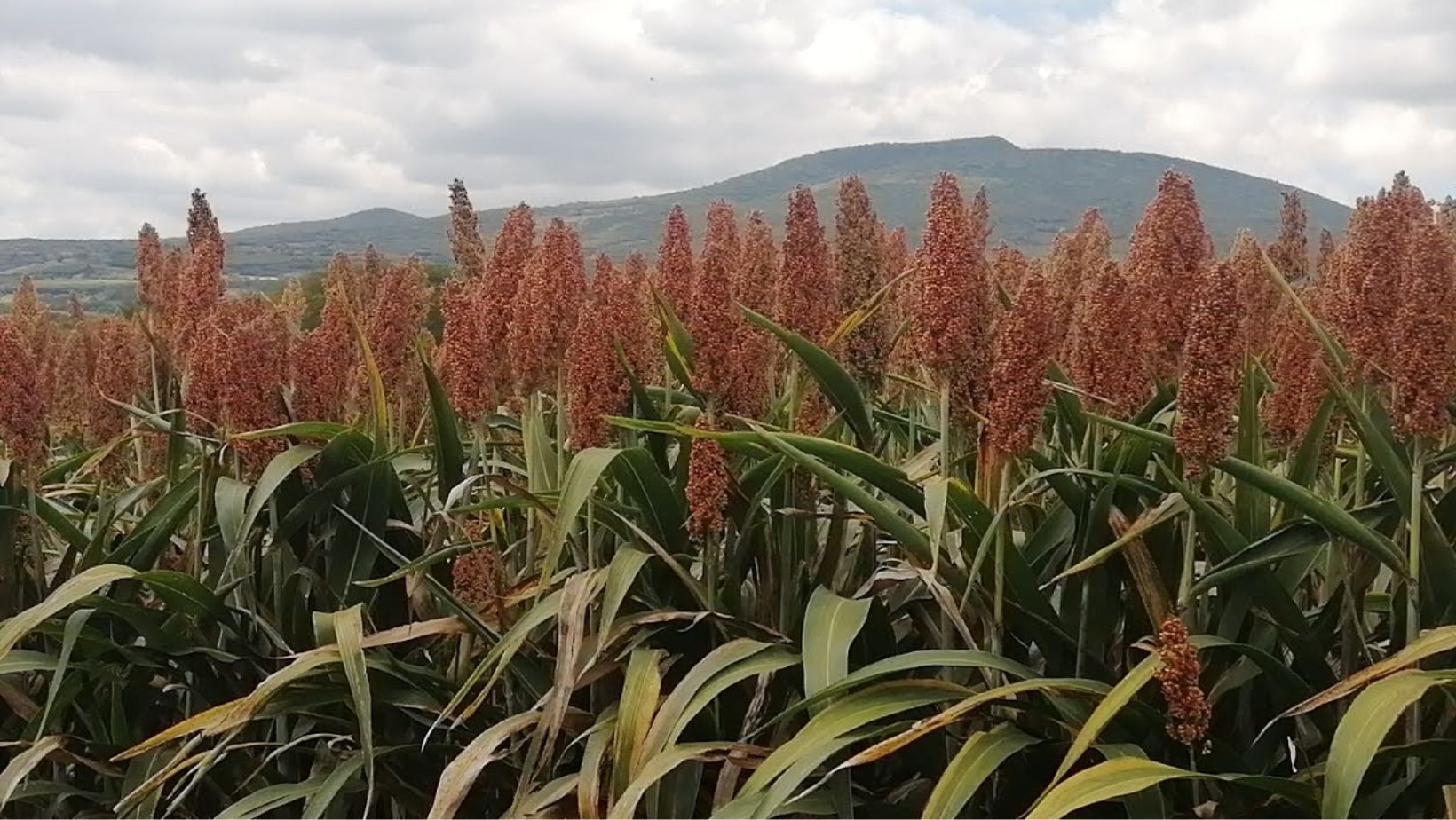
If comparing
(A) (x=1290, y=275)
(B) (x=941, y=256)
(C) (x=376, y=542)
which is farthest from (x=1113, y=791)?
(A) (x=1290, y=275)

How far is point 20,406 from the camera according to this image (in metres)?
3.45

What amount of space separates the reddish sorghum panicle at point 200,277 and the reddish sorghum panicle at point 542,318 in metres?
Answer: 1.30

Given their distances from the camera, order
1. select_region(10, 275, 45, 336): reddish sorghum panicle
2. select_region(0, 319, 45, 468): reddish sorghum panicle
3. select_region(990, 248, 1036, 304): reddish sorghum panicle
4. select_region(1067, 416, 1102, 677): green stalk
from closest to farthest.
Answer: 1. select_region(1067, 416, 1102, 677): green stalk
2. select_region(0, 319, 45, 468): reddish sorghum panicle
3. select_region(990, 248, 1036, 304): reddish sorghum panicle
4. select_region(10, 275, 45, 336): reddish sorghum panicle

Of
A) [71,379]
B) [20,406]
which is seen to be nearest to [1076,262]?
[20,406]

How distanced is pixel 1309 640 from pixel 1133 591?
1.31ft

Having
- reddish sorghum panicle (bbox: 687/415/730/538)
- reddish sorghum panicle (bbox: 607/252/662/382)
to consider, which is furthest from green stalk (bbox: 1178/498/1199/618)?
reddish sorghum panicle (bbox: 607/252/662/382)

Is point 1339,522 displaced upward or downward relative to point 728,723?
upward

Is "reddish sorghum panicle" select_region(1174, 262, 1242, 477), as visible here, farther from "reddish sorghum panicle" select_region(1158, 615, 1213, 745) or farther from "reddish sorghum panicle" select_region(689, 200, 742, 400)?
"reddish sorghum panicle" select_region(689, 200, 742, 400)

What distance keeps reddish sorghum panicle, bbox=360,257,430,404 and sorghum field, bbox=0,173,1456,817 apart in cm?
2

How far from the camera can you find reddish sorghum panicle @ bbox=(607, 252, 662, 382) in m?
3.28

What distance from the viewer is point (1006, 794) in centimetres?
275

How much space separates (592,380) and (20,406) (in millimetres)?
1826

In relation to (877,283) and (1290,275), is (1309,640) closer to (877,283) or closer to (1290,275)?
(877,283)

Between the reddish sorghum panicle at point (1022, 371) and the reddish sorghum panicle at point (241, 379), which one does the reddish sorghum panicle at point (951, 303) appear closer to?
the reddish sorghum panicle at point (1022, 371)
